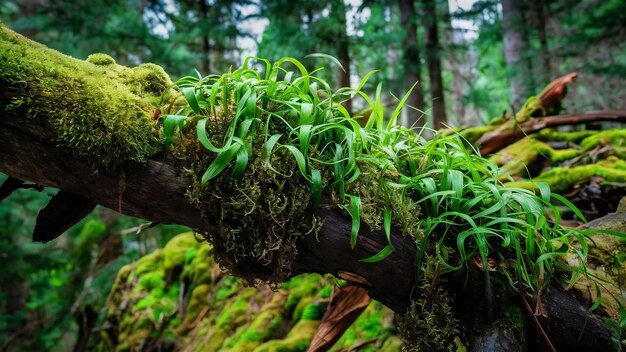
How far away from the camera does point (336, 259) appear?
1571mm

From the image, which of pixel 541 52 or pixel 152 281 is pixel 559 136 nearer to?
pixel 541 52

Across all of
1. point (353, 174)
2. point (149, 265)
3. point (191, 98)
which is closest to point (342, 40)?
point (149, 265)

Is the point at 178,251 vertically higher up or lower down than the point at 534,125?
lower down

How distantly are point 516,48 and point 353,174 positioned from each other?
694 centimetres

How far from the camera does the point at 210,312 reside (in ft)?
12.9

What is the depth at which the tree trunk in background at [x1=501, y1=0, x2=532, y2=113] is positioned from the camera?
686 centimetres

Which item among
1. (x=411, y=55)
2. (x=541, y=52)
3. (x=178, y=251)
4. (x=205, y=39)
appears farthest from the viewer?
(x=205, y=39)

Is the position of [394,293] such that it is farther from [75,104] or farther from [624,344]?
[75,104]

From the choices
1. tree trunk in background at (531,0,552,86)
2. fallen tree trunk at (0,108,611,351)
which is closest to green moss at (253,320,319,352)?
fallen tree trunk at (0,108,611,351)

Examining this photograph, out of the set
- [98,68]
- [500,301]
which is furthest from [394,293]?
[98,68]

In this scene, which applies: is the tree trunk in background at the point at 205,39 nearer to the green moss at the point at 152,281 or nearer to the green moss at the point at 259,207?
the green moss at the point at 152,281

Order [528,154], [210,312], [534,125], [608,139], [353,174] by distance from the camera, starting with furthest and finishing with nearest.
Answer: [534,125] → [210,312] → [528,154] → [608,139] → [353,174]

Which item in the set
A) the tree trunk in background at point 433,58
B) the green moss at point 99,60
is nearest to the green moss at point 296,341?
the green moss at point 99,60

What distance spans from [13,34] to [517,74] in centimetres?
724
